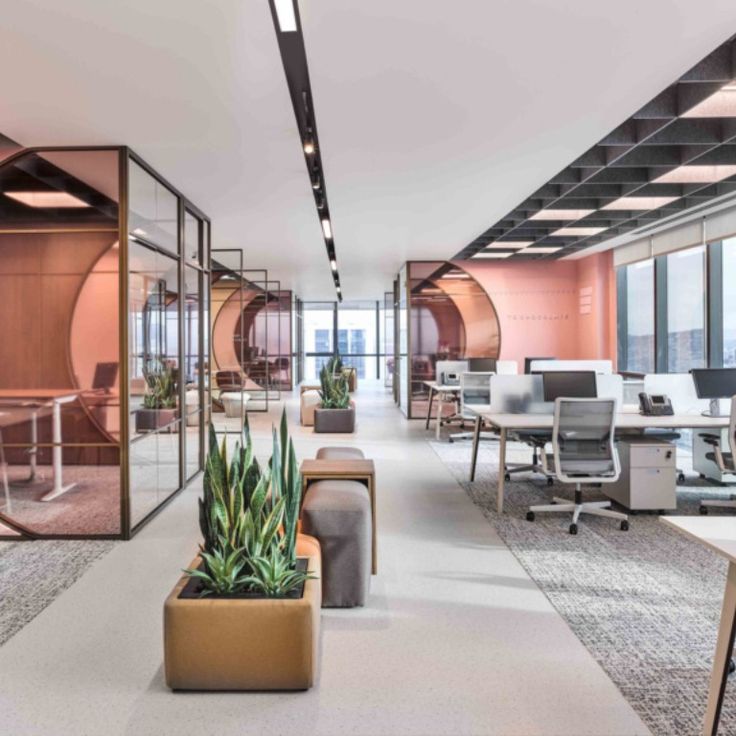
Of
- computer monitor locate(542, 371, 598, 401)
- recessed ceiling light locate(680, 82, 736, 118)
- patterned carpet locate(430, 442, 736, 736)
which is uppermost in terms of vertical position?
recessed ceiling light locate(680, 82, 736, 118)

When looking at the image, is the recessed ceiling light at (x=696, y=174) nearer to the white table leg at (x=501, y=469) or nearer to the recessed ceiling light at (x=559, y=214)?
the recessed ceiling light at (x=559, y=214)

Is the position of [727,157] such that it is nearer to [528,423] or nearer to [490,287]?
[528,423]

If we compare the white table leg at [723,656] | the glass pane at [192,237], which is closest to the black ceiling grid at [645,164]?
the white table leg at [723,656]

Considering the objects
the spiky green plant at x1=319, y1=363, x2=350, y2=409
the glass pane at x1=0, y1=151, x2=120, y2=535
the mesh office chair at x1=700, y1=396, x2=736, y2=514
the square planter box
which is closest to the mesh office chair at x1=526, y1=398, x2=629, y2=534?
the mesh office chair at x1=700, y1=396, x2=736, y2=514

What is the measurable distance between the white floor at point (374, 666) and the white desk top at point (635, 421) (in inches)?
42.7

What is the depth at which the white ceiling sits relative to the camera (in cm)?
233

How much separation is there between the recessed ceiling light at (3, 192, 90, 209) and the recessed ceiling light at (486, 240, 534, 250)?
553cm

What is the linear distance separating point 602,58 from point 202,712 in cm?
319

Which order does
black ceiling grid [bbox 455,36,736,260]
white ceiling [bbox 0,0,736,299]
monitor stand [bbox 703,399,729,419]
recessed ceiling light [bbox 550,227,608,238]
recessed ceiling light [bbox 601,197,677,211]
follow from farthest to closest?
recessed ceiling light [bbox 550,227,608,238]
recessed ceiling light [bbox 601,197,677,211]
monitor stand [bbox 703,399,729,419]
black ceiling grid [bbox 455,36,736,260]
white ceiling [bbox 0,0,736,299]

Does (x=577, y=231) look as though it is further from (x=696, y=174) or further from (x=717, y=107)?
(x=717, y=107)

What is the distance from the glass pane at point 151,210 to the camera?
12.9ft

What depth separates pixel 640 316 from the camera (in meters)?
8.42

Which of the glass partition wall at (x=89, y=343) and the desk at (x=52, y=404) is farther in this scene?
the desk at (x=52, y=404)

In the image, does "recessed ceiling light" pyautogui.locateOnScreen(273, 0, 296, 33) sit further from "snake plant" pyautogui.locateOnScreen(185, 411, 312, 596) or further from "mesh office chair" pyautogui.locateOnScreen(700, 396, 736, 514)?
"mesh office chair" pyautogui.locateOnScreen(700, 396, 736, 514)
